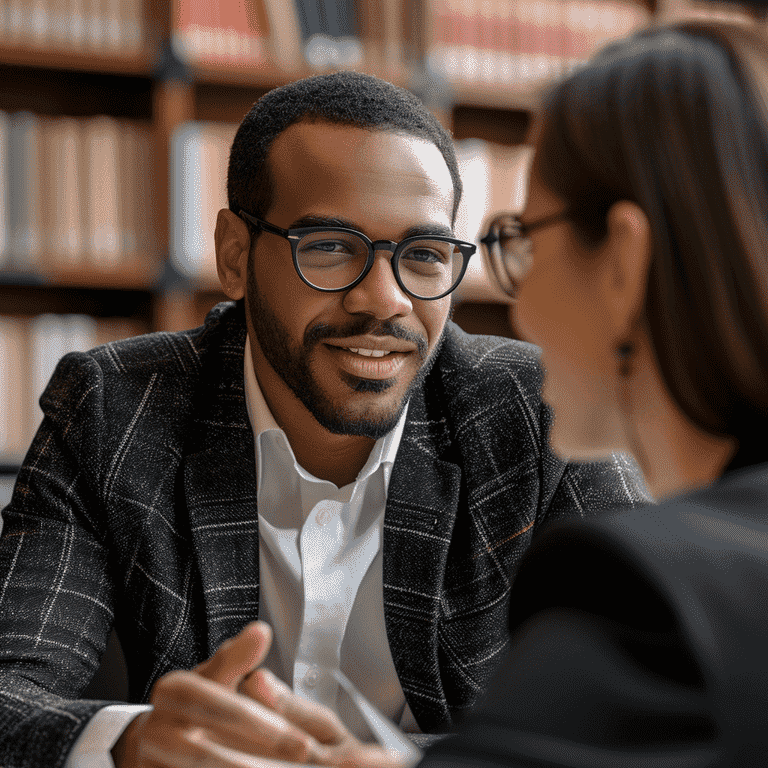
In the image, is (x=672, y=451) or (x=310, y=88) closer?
(x=672, y=451)

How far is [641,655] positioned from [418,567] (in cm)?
76

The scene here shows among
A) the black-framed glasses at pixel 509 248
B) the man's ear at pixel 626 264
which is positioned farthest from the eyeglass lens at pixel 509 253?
the man's ear at pixel 626 264

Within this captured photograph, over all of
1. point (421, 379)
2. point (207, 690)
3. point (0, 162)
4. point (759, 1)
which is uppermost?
point (759, 1)

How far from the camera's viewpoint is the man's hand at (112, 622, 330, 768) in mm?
760

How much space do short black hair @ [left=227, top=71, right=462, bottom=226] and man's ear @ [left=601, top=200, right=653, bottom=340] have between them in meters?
0.63

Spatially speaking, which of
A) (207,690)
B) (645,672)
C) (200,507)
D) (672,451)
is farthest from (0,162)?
(645,672)

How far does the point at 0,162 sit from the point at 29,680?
1.50 meters

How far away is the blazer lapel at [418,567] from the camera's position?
1.12 meters

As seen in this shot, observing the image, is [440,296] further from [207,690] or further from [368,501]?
[207,690]

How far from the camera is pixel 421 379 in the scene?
124 cm

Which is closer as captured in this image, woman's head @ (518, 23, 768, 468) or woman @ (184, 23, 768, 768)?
woman @ (184, 23, 768, 768)

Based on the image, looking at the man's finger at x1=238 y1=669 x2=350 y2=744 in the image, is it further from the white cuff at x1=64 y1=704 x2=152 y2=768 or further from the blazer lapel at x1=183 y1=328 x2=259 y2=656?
the blazer lapel at x1=183 y1=328 x2=259 y2=656

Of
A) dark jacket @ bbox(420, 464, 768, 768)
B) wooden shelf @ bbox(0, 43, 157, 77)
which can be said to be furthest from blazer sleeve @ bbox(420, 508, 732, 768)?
wooden shelf @ bbox(0, 43, 157, 77)

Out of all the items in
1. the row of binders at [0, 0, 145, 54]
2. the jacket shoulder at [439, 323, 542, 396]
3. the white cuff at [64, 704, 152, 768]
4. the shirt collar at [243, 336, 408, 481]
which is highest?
the row of binders at [0, 0, 145, 54]
